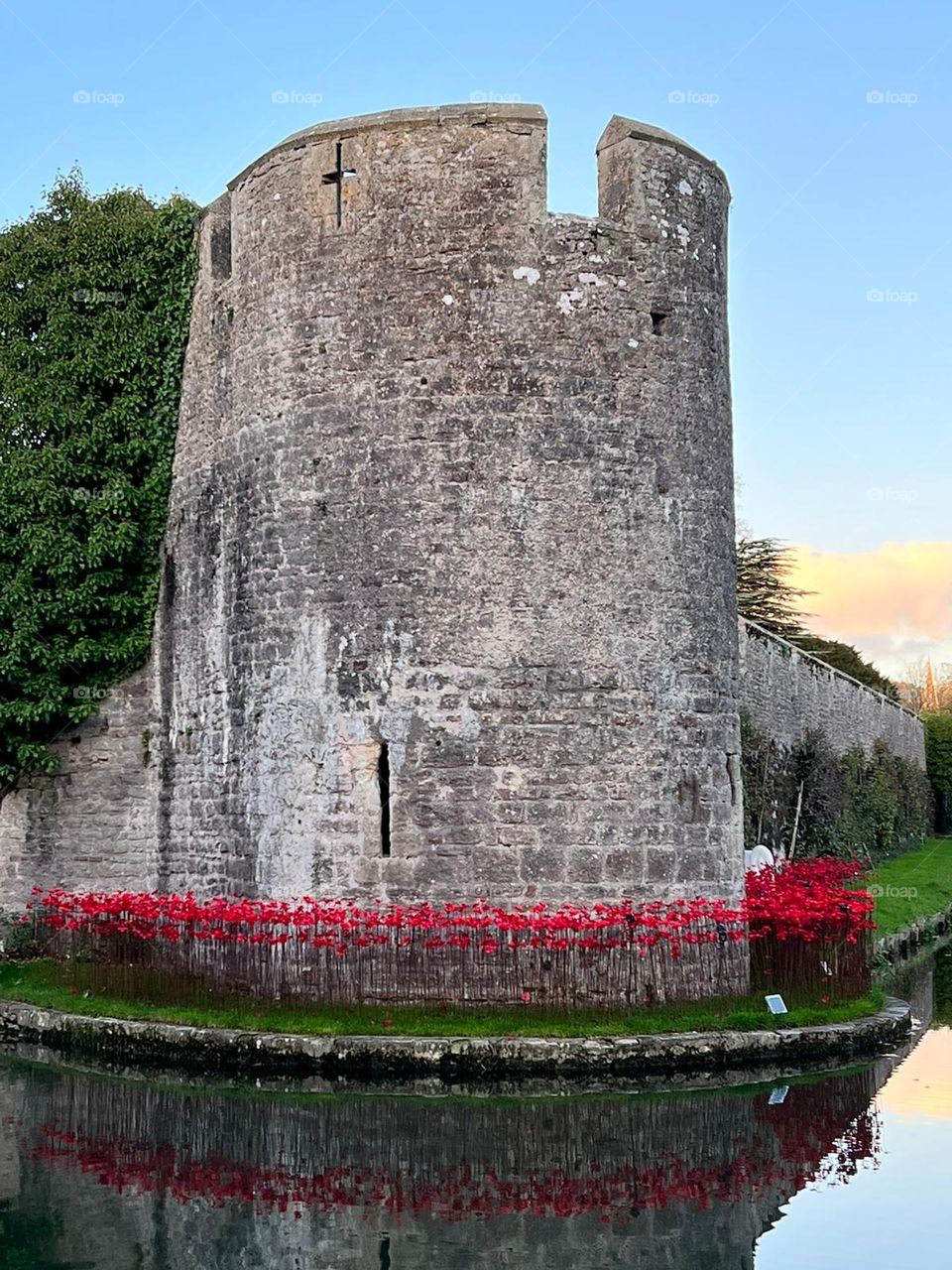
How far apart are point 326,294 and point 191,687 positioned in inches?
166

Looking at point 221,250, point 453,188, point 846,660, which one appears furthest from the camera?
point 846,660

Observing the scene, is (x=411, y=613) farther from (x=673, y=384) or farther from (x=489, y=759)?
(x=673, y=384)

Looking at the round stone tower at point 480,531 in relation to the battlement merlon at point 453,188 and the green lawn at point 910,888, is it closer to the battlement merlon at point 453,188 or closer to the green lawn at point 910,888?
the battlement merlon at point 453,188

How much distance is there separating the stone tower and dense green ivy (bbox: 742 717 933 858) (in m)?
9.48

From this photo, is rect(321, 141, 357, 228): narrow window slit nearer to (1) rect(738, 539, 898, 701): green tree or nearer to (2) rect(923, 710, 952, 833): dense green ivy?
(1) rect(738, 539, 898, 701): green tree

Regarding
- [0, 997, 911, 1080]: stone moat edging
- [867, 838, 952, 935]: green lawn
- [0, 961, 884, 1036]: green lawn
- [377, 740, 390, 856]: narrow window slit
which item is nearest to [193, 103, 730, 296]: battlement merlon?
[377, 740, 390, 856]: narrow window slit

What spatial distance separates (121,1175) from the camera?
8.84m

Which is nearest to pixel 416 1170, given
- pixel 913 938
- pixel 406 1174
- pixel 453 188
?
pixel 406 1174

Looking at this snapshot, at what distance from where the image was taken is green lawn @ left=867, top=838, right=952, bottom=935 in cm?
2286

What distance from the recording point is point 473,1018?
12.3m

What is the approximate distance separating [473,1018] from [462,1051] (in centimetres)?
64

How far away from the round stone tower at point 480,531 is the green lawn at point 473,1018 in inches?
39.2

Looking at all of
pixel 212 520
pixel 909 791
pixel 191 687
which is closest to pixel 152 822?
pixel 191 687

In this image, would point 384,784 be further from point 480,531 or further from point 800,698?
point 800,698
